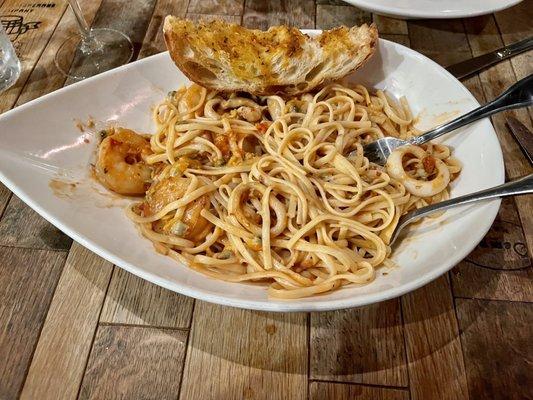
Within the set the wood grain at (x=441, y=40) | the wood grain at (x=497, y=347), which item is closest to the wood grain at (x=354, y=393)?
the wood grain at (x=497, y=347)

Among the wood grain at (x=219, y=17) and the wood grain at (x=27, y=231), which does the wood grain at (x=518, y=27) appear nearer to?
the wood grain at (x=219, y=17)

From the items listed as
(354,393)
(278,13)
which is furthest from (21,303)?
(278,13)

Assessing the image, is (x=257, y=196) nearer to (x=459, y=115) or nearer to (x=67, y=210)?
(x=67, y=210)

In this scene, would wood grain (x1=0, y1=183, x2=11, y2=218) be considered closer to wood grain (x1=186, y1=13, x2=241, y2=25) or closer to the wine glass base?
the wine glass base

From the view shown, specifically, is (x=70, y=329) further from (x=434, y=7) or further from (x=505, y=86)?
(x=505, y=86)

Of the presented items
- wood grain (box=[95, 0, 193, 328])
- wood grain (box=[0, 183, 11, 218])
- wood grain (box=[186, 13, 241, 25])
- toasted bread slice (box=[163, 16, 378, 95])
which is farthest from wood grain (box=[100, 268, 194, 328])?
wood grain (box=[186, 13, 241, 25])
